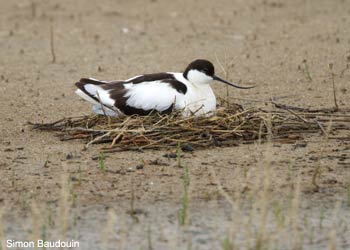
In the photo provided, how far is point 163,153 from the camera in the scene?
7191mm

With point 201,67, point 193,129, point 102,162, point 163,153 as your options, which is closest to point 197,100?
point 201,67

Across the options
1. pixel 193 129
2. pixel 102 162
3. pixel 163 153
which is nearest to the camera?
pixel 102 162

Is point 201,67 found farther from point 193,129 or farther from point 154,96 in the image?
point 193,129

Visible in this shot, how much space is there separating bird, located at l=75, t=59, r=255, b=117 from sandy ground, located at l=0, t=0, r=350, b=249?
0.42 metres

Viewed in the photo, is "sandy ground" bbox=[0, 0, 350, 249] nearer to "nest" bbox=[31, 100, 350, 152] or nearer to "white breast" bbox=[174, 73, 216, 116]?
"nest" bbox=[31, 100, 350, 152]

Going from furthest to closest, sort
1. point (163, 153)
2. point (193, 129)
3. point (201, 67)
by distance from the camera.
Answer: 1. point (201, 67)
2. point (193, 129)
3. point (163, 153)

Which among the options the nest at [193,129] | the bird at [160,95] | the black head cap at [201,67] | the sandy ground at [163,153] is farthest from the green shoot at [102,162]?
the black head cap at [201,67]

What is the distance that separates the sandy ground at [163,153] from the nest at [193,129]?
0.41ft

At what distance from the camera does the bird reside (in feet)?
25.2

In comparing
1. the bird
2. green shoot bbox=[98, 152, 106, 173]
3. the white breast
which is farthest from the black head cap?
green shoot bbox=[98, 152, 106, 173]

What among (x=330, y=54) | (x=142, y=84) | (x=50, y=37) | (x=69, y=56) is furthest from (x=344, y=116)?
(x=50, y=37)

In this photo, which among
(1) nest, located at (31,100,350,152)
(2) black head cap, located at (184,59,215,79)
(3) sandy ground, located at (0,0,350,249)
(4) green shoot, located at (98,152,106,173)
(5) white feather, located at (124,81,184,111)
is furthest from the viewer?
(2) black head cap, located at (184,59,215,79)

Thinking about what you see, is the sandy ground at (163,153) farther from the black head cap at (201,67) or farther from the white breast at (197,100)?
the white breast at (197,100)

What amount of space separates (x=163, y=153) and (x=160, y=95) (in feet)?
2.16
